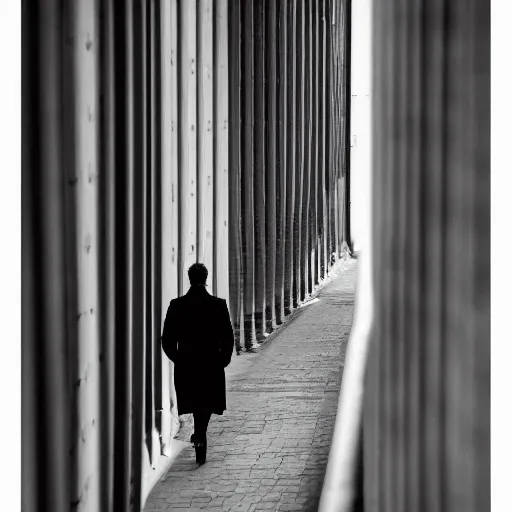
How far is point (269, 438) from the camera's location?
5488 mm

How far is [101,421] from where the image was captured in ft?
13.0

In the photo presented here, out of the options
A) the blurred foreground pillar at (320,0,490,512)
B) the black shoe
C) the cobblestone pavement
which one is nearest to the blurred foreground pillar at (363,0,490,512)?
the blurred foreground pillar at (320,0,490,512)

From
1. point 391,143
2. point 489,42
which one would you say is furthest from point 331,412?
point 489,42

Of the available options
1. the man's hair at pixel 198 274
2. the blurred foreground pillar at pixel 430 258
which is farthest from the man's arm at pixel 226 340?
the blurred foreground pillar at pixel 430 258

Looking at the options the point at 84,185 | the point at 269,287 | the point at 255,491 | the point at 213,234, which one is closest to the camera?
the point at 84,185

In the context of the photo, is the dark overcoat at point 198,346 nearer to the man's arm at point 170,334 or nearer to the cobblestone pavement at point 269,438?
the man's arm at point 170,334

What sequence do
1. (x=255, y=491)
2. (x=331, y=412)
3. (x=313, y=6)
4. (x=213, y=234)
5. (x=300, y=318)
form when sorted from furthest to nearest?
(x=313, y=6) → (x=300, y=318) → (x=213, y=234) → (x=331, y=412) → (x=255, y=491)

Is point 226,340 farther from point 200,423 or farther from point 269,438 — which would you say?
point 269,438

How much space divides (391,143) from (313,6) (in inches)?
367

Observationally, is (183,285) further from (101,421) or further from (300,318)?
(300,318)

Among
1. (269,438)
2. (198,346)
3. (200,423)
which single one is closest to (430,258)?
(198,346)

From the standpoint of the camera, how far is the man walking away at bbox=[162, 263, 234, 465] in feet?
16.1

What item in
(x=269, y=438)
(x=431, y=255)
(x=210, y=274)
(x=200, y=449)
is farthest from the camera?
(x=210, y=274)

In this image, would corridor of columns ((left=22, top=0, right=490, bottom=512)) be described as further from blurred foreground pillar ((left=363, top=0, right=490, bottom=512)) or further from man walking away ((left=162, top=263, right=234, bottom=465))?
man walking away ((left=162, top=263, right=234, bottom=465))
